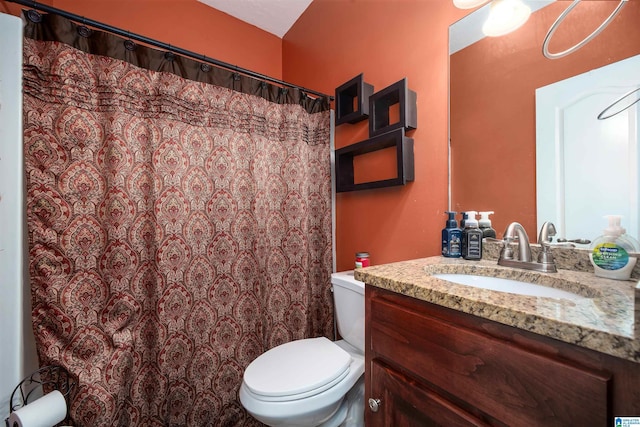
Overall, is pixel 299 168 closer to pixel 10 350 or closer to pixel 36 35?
pixel 36 35

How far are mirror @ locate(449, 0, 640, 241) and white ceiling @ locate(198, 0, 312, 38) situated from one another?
136 centimetres

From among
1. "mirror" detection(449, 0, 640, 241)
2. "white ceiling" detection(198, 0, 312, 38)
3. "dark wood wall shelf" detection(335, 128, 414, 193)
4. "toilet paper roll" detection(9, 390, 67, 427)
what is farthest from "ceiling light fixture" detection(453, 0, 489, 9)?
"toilet paper roll" detection(9, 390, 67, 427)

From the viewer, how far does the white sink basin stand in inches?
28.1

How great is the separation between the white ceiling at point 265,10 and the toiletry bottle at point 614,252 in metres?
2.18

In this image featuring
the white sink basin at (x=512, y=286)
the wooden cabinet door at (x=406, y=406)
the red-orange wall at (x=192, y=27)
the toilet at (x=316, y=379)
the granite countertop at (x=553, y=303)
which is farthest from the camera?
the red-orange wall at (x=192, y=27)

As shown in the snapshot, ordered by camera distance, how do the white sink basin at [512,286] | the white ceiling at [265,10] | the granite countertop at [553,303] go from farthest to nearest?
the white ceiling at [265,10] → the white sink basin at [512,286] → the granite countertop at [553,303]

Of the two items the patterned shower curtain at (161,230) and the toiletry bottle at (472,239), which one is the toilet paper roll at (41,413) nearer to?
the patterned shower curtain at (161,230)

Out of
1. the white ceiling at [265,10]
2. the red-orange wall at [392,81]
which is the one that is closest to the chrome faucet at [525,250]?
the red-orange wall at [392,81]

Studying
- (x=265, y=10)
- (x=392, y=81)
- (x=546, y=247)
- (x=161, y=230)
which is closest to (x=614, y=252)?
(x=546, y=247)

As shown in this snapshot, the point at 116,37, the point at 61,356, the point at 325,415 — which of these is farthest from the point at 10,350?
the point at 116,37

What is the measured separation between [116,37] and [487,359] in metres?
1.74

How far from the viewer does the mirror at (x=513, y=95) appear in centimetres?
78

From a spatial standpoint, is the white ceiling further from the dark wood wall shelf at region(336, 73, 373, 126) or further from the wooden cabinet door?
the wooden cabinet door

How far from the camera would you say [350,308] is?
129 centimetres
